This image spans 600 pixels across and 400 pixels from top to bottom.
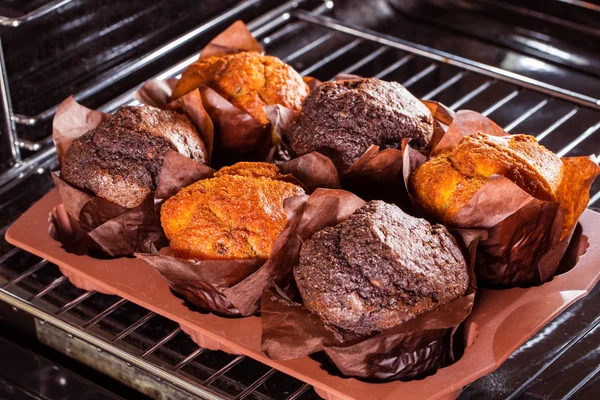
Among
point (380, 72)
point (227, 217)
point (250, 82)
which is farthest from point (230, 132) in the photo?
point (380, 72)

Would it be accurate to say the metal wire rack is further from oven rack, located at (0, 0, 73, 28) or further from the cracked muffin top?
the cracked muffin top

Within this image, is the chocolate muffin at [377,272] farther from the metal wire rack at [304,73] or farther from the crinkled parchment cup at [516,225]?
the metal wire rack at [304,73]

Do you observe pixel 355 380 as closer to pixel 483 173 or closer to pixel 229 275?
pixel 229 275

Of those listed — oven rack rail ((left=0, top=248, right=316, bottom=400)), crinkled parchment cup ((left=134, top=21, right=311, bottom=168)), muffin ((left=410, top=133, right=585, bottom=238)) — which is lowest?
oven rack rail ((left=0, top=248, right=316, bottom=400))

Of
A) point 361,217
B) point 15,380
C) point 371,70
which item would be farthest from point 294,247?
point 371,70

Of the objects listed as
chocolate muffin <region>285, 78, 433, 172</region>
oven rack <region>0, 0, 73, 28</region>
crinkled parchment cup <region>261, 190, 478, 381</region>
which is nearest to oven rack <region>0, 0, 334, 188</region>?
oven rack <region>0, 0, 73, 28</region>

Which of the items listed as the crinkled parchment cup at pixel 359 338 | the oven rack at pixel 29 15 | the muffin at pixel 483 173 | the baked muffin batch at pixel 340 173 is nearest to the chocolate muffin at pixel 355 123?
the baked muffin batch at pixel 340 173
